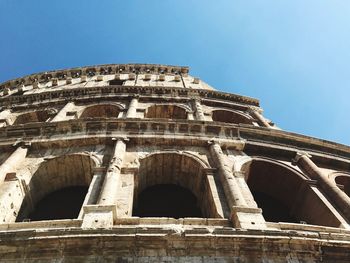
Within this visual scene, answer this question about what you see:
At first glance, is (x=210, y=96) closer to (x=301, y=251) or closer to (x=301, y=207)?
(x=301, y=207)

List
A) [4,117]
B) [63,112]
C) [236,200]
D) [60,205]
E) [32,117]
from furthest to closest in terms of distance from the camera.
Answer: [32,117] < [4,117] < [63,112] < [60,205] < [236,200]

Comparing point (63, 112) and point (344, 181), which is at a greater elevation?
point (63, 112)

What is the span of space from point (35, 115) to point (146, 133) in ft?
23.4

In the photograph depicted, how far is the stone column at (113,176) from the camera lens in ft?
25.4

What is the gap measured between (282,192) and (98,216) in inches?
230

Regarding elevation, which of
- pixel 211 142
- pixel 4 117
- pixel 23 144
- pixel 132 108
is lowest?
pixel 211 142

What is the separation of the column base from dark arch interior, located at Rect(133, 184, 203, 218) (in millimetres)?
2148

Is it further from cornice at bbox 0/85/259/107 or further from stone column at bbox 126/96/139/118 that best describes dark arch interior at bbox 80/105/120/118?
cornice at bbox 0/85/259/107

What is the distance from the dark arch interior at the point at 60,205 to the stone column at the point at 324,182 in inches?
255

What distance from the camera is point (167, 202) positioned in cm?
993

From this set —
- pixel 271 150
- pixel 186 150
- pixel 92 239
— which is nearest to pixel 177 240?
pixel 92 239

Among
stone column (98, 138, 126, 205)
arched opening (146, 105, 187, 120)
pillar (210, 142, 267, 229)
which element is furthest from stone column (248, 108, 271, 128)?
stone column (98, 138, 126, 205)

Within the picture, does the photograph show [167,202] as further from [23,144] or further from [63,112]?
[63,112]

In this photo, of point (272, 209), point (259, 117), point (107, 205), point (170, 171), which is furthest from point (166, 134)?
point (259, 117)
